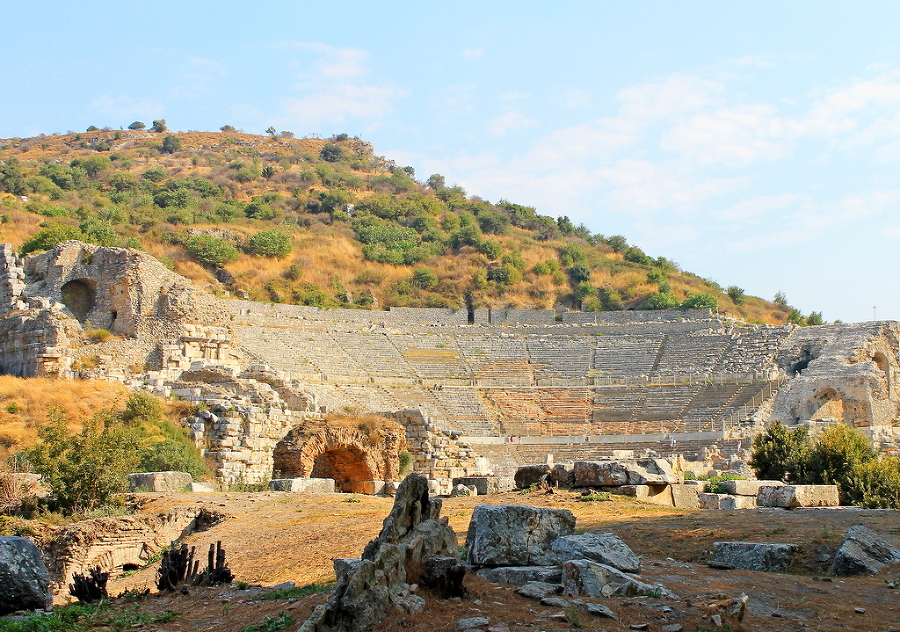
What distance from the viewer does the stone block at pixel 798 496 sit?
12867 mm

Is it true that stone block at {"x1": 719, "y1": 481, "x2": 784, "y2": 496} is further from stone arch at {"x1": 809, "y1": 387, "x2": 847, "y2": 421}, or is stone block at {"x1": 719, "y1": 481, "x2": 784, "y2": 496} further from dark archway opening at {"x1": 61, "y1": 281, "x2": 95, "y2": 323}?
dark archway opening at {"x1": 61, "y1": 281, "x2": 95, "y2": 323}

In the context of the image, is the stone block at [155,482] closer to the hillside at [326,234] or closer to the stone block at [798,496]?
the stone block at [798,496]

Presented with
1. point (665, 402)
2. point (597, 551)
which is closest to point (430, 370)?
point (665, 402)

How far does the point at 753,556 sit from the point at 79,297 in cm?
2655

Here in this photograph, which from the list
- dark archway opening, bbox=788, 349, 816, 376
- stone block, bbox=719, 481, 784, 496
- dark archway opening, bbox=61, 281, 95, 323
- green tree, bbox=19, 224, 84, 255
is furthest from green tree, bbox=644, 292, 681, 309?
stone block, bbox=719, 481, 784, 496

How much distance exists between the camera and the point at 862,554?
7.85 metres

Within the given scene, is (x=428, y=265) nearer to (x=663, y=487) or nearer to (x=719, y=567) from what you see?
(x=663, y=487)

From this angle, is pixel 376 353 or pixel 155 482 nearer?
pixel 155 482

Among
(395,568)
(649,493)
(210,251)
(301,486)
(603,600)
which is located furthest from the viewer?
(210,251)

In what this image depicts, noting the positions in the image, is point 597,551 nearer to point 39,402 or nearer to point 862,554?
point 862,554

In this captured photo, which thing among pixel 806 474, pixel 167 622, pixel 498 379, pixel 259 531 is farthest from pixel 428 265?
pixel 167 622

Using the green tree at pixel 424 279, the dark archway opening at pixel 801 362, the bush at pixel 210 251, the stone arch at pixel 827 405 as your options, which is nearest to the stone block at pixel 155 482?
the stone arch at pixel 827 405

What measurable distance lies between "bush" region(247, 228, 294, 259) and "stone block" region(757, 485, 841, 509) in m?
43.0

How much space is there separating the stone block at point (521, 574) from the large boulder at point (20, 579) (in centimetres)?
337
